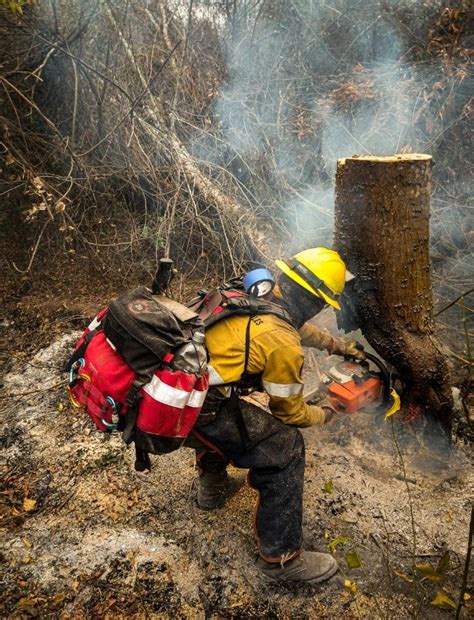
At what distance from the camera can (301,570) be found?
2084 millimetres

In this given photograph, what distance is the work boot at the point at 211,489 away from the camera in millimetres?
2428

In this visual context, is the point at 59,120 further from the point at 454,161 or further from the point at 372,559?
the point at 372,559

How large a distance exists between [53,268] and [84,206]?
851 mm

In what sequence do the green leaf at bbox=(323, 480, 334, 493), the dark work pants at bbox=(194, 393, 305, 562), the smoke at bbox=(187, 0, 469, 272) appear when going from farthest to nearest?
the smoke at bbox=(187, 0, 469, 272), the green leaf at bbox=(323, 480, 334, 493), the dark work pants at bbox=(194, 393, 305, 562)

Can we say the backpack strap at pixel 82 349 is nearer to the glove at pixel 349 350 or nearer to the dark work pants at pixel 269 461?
the dark work pants at pixel 269 461

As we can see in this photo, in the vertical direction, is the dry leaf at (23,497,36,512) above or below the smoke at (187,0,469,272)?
below

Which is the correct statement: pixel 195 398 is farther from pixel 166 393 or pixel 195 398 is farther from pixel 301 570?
pixel 301 570

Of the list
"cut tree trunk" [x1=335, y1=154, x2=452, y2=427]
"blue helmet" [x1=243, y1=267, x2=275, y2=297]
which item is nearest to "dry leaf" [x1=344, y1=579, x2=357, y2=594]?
"cut tree trunk" [x1=335, y1=154, x2=452, y2=427]

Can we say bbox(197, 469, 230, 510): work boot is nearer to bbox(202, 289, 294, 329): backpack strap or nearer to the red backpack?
the red backpack

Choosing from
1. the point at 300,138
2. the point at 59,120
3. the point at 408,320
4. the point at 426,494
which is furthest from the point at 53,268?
the point at 426,494

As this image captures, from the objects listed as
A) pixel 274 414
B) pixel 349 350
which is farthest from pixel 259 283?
pixel 349 350

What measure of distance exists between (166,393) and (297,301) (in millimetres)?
972

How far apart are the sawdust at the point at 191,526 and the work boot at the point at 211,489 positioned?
0.07 meters

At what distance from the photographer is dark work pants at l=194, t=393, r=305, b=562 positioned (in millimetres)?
2053
